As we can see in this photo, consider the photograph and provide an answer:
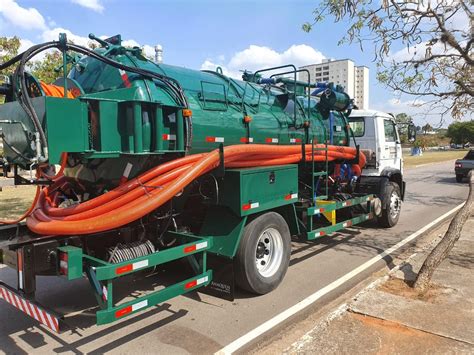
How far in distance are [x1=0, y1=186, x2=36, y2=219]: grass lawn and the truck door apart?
29.2 ft

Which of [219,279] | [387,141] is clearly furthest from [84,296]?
[387,141]

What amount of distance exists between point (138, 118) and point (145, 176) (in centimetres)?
58

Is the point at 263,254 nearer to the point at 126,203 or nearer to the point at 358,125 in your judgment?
the point at 126,203

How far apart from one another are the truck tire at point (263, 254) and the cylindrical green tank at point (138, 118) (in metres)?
1.13

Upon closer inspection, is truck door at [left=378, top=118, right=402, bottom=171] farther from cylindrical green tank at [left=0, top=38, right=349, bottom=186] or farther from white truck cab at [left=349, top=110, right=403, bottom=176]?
cylindrical green tank at [left=0, top=38, right=349, bottom=186]

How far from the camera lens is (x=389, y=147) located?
978 centimetres

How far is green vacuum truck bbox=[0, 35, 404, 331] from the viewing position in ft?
12.4

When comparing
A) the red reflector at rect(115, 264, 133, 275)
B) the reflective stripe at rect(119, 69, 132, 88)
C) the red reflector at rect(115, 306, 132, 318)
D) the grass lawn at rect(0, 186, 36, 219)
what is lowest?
the grass lawn at rect(0, 186, 36, 219)

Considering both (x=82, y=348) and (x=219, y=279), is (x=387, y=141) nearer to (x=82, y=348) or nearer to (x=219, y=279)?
(x=219, y=279)

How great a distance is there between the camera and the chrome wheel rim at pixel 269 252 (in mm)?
5434

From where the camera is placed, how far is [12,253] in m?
3.92

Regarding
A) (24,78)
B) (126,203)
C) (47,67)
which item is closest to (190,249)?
(126,203)

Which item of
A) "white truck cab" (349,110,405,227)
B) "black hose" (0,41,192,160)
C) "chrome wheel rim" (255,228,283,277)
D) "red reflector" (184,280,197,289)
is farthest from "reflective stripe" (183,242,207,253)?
"white truck cab" (349,110,405,227)

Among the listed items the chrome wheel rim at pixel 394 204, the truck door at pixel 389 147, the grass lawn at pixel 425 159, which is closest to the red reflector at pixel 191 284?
the chrome wheel rim at pixel 394 204
